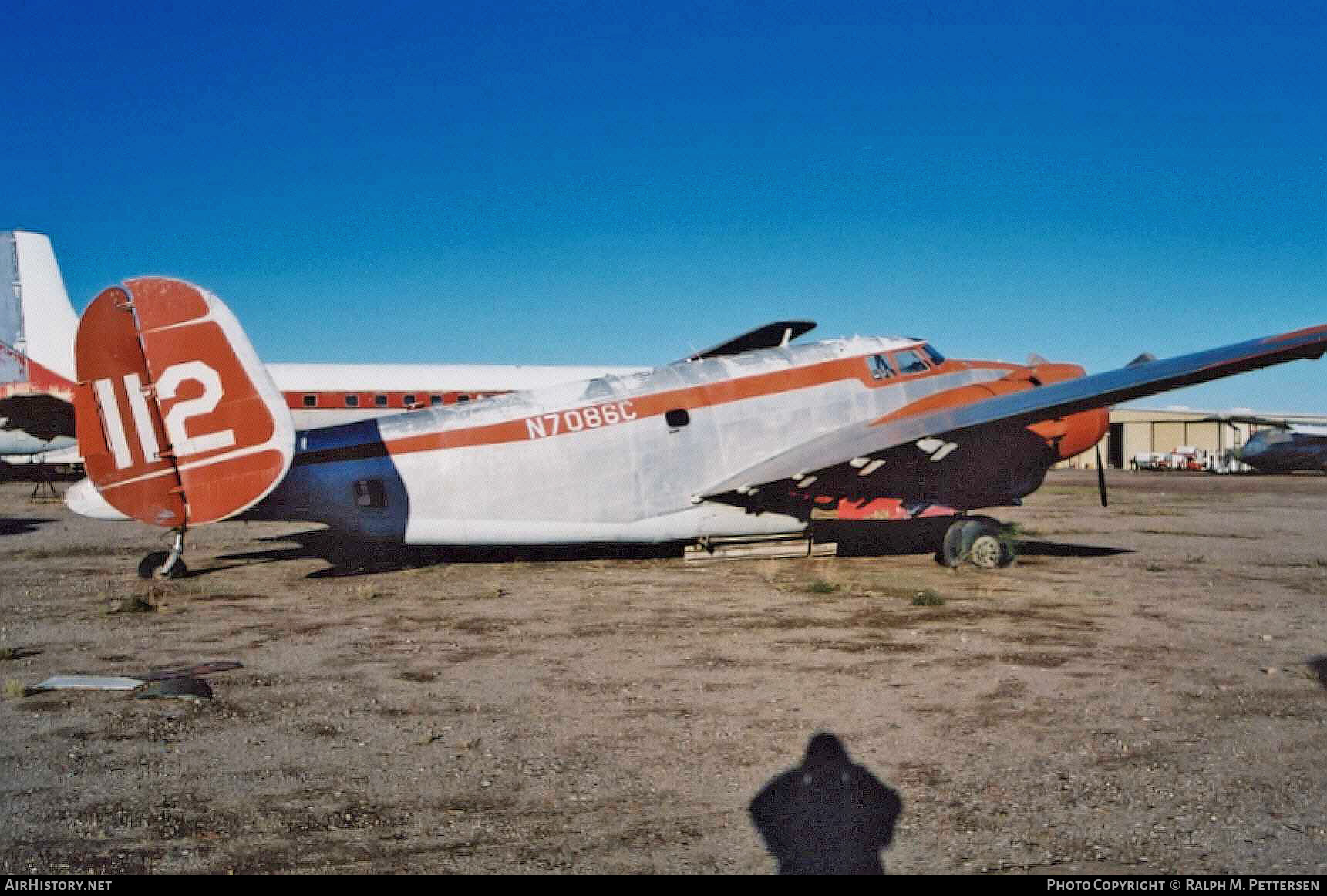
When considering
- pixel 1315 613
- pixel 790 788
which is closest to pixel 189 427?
Result: pixel 790 788

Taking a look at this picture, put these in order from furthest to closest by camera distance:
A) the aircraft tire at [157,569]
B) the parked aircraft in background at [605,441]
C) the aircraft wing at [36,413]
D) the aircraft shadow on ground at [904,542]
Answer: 1. the aircraft wing at [36,413]
2. the aircraft shadow on ground at [904,542]
3. the aircraft tire at [157,569]
4. the parked aircraft in background at [605,441]

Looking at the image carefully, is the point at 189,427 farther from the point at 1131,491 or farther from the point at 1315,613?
the point at 1131,491

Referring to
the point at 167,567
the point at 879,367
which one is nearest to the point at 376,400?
the point at 167,567

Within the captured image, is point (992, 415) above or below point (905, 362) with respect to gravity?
below

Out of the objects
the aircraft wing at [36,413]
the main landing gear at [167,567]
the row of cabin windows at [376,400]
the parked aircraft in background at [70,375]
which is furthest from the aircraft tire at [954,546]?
the aircraft wing at [36,413]

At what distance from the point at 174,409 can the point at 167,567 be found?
319 centimetres

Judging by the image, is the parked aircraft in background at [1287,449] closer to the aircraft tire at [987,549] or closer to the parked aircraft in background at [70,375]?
the parked aircraft in background at [70,375]

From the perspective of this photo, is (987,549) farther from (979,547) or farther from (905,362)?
(905,362)

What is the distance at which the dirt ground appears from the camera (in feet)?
14.0

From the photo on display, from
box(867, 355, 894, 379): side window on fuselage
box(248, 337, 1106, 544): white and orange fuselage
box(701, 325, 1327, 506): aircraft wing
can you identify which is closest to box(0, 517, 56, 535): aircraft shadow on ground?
box(248, 337, 1106, 544): white and orange fuselage

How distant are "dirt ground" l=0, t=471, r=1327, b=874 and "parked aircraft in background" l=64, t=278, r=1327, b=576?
1099 millimetres

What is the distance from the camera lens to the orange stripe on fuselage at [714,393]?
11938 millimetres

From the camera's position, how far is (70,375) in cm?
3672

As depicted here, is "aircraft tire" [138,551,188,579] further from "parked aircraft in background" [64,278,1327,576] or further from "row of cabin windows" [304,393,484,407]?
"row of cabin windows" [304,393,484,407]
